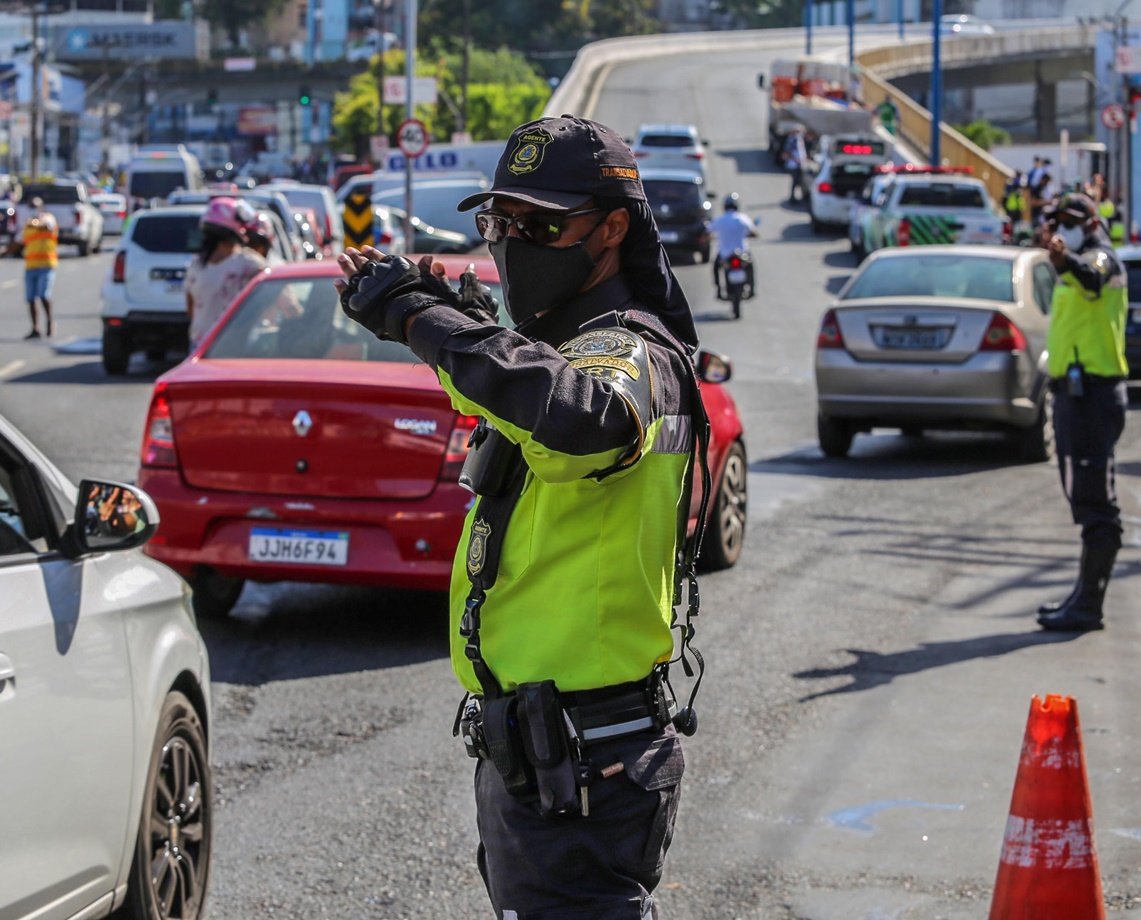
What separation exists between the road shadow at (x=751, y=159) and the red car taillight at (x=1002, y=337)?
4899cm

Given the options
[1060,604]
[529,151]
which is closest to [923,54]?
[1060,604]

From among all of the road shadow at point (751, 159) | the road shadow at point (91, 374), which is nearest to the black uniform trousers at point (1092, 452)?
the road shadow at point (91, 374)

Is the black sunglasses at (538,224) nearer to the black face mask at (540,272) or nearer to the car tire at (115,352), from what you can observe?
the black face mask at (540,272)

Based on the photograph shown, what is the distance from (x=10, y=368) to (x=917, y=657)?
14744 mm

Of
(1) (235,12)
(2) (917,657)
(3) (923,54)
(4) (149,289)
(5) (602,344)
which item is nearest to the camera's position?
(5) (602,344)

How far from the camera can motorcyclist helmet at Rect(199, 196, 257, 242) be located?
1203 centimetres

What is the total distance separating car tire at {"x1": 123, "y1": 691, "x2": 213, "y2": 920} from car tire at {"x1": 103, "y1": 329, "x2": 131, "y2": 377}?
51.3 ft

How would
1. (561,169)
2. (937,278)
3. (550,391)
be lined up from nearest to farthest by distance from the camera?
1. (550,391)
2. (561,169)
3. (937,278)

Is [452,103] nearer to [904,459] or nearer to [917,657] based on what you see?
[904,459]

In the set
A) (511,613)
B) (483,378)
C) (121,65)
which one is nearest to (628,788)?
(511,613)

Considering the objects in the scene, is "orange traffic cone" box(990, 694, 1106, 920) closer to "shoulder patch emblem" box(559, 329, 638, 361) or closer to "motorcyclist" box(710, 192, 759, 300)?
"shoulder patch emblem" box(559, 329, 638, 361)

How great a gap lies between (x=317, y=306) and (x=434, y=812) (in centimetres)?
357

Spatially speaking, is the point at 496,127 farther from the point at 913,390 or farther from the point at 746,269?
the point at 913,390

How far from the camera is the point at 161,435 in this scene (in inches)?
321
